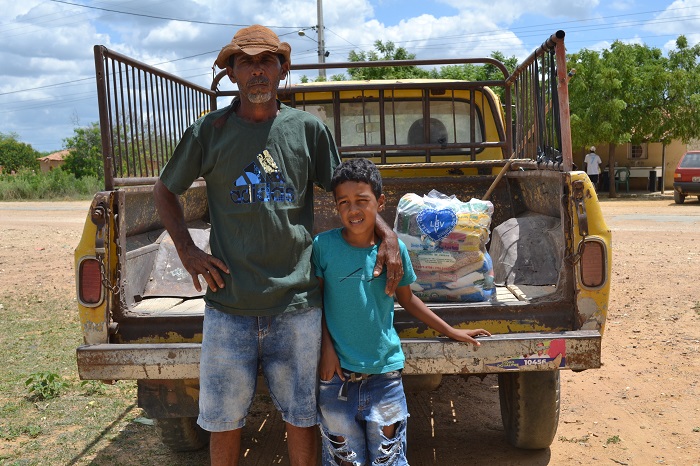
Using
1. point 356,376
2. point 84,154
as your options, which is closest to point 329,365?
point 356,376

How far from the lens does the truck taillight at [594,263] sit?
113 inches

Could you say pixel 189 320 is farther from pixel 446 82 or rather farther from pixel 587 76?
pixel 587 76

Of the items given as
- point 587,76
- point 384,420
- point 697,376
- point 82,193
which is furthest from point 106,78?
point 82,193

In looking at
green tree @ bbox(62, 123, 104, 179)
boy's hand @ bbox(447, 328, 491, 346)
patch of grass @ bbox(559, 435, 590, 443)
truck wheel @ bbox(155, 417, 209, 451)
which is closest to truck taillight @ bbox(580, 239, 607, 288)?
boy's hand @ bbox(447, 328, 491, 346)

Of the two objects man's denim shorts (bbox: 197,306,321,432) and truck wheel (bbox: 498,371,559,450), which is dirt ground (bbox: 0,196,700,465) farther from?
man's denim shorts (bbox: 197,306,321,432)

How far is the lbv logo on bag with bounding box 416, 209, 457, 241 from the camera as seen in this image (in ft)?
10.4

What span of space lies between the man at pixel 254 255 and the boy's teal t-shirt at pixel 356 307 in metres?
0.07

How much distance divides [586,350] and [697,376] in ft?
7.79

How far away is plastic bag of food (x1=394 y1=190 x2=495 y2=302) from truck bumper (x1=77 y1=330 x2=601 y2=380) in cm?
37

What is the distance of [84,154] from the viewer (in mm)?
46375

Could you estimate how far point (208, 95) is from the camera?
17.0 feet

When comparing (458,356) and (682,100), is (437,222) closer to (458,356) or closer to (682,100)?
(458,356)

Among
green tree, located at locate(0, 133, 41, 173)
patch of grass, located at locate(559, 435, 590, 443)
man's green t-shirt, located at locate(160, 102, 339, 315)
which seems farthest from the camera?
green tree, located at locate(0, 133, 41, 173)

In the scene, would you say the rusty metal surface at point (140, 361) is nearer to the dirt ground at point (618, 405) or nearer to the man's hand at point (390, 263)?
the man's hand at point (390, 263)
